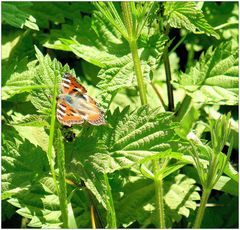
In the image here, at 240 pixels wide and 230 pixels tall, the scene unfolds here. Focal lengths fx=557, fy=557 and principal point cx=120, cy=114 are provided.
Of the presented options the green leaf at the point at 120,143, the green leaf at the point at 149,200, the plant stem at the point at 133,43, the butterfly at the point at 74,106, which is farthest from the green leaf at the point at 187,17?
the green leaf at the point at 149,200

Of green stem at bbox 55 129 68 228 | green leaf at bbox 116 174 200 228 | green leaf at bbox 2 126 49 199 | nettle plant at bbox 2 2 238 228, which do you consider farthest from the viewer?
green leaf at bbox 116 174 200 228

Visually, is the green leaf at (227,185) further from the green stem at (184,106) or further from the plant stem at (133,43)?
the plant stem at (133,43)

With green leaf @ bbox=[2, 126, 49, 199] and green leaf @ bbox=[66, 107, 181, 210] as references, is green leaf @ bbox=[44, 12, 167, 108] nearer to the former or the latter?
green leaf @ bbox=[66, 107, 181, 210]

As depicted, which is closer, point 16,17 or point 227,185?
point 227,185

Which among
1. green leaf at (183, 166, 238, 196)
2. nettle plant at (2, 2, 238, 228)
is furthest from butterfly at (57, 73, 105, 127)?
green leaf at (183, 166, 238, 196)

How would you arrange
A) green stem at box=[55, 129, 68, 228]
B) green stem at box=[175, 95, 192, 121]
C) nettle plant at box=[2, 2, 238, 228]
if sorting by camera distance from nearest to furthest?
green stem at box=[55, 129, 68, 228] → nettle plant at box=[2, 2, 238, 228] → green stem at box=[175, 95, 192, 121]

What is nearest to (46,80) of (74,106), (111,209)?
(74,106)

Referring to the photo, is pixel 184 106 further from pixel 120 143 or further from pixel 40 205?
pixel 40 205

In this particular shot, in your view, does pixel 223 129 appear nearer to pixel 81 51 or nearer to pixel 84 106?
pixel 84 106
